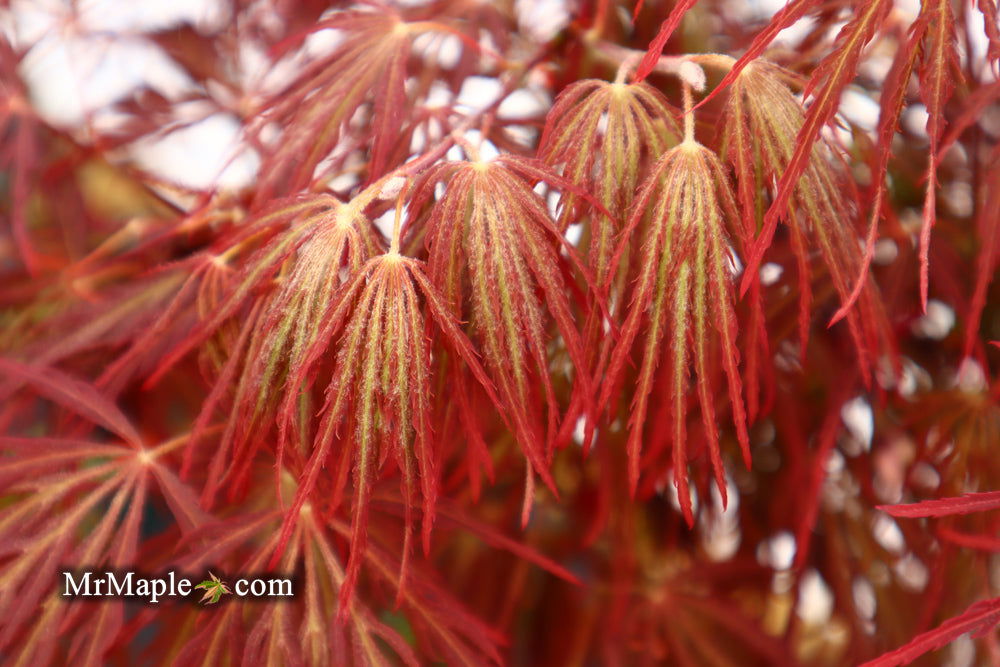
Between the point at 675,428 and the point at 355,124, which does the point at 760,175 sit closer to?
the point at 675,428

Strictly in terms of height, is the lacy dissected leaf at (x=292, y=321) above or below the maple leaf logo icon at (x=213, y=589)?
above

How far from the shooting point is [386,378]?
1.55ft

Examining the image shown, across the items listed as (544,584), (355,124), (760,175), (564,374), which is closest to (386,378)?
(760,175)

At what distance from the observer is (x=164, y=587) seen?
0.61 m

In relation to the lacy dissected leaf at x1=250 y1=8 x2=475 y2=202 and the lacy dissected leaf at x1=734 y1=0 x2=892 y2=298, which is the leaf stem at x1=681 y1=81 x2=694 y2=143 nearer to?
the lacy dissected leaf at x1=734 y1=0 x2=892 y2=298

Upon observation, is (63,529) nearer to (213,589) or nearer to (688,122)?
(213,589)

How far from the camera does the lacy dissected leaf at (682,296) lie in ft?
1.53

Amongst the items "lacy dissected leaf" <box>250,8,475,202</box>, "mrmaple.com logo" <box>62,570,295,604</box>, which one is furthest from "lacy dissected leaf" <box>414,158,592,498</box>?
"mrmaple.com logo" <box>62,570,295,604</box>

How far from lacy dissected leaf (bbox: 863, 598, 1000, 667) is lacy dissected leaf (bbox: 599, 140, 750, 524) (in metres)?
0.11

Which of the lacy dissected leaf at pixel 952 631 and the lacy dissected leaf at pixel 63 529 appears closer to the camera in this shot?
the lacy dissected leaf at pixel 952 631

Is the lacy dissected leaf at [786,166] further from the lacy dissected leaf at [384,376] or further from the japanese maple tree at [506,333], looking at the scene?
the lacy dissected leaf at [384,376]

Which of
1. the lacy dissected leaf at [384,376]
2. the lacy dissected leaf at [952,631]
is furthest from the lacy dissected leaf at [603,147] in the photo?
the lacy dissected leaf at [952,631]

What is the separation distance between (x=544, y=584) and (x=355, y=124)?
22.1 inches

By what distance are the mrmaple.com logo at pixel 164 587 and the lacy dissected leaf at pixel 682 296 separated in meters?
0.28
